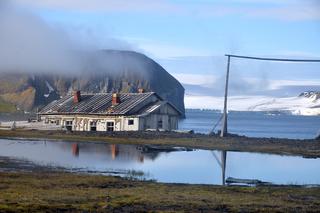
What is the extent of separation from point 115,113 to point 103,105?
3.24m

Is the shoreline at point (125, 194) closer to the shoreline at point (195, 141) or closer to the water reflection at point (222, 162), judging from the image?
the water reflection at point (222, 162)

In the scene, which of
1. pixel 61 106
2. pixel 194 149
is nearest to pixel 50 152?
pixel 194 149

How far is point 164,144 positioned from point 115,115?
1676 centimetres

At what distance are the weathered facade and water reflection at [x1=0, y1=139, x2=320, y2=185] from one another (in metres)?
21.1

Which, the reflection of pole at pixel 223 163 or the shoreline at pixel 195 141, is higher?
the shoreline at pixel 195 141

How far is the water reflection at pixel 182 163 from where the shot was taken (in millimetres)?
29953

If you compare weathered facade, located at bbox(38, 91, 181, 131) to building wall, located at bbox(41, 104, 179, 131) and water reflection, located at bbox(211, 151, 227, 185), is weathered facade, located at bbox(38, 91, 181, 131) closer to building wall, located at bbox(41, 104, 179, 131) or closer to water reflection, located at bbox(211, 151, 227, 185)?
building wall, located at bbox(41, 104, 179, 131)

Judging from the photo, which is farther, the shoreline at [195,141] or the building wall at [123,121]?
the building wall at [123,121]

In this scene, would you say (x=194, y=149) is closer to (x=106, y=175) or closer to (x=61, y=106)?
(x=106, y=175)

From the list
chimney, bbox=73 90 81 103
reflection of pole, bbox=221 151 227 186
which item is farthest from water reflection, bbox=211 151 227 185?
chimney, bbox=73 90 81 103

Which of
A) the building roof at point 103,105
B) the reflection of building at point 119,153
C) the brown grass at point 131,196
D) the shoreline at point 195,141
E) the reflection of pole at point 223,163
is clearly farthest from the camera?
the building roof at point 103,105

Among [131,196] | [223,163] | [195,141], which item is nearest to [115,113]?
[195,141]

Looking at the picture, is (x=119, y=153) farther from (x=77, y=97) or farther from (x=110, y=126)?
(x=77, y=97)

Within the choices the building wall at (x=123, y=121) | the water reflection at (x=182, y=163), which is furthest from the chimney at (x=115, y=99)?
the water reflection at (x=182, y=163)
